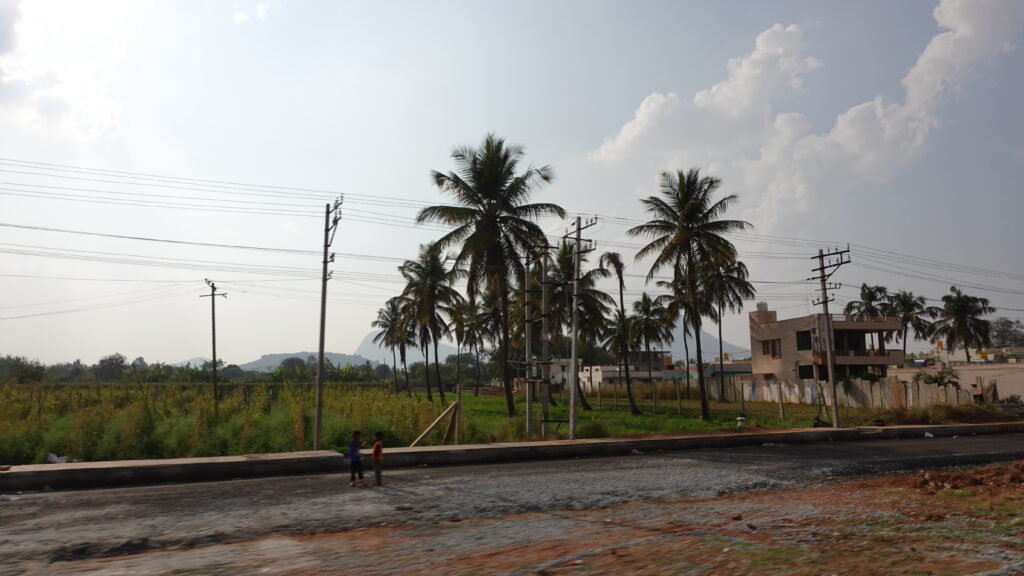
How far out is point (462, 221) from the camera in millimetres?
Answer: 28141

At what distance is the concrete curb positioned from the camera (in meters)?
12.6

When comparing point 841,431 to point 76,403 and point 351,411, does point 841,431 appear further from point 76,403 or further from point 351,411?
point 76,403

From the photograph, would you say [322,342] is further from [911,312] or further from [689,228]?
[911,312]

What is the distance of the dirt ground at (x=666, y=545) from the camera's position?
6.64 meters

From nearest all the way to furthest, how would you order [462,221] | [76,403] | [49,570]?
[49,570], [76,403], [462,221]

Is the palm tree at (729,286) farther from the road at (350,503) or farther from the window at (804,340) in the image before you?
the road at (350,503)

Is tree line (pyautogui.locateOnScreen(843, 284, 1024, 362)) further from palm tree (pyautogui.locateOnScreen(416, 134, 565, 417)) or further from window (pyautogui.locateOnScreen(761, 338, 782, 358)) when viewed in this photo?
palm tree (pyautogui.locateOnScreen(416, 134, 565, 417))

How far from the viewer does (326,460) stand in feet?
49.2

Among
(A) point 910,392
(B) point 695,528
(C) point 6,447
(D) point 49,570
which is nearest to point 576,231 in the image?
(B) point 695,528

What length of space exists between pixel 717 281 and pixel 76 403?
39.4 metres

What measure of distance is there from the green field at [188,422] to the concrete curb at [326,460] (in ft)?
8.10

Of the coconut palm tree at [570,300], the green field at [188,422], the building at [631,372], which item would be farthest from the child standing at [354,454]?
the building at [631,372]

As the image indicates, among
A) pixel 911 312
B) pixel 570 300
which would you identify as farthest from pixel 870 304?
pixel 570 300

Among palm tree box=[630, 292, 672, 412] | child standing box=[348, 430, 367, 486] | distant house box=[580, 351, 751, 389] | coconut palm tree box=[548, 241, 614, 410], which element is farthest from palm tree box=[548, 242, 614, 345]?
distant house box=[580, 351, 751, 389]
